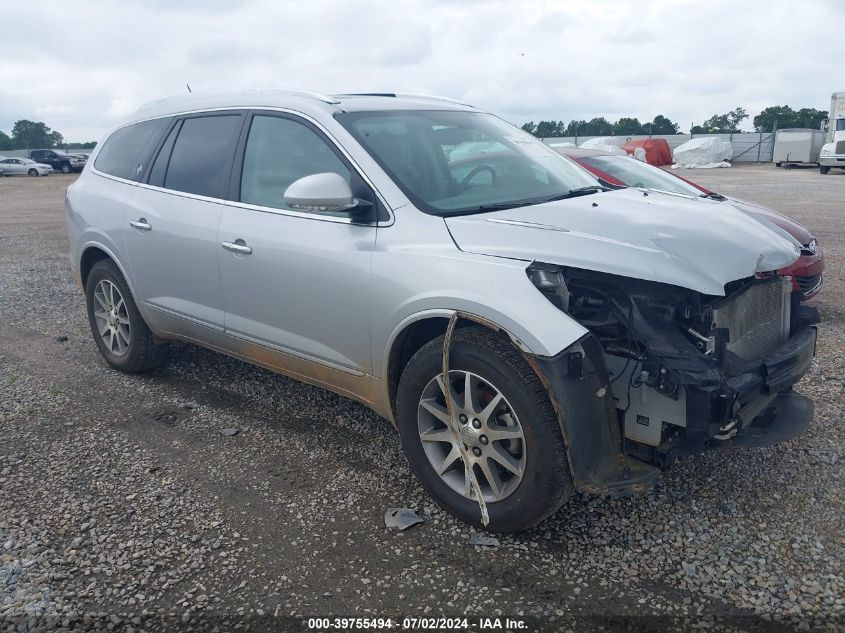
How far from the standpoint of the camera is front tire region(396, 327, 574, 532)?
9.36ft

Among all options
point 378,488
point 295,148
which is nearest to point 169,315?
point 295,148

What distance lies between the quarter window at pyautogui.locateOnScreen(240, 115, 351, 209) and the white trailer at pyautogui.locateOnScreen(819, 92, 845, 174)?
99.4 ft

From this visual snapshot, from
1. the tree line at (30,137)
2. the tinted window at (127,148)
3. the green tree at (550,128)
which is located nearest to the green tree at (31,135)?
the tree line at (30,137)

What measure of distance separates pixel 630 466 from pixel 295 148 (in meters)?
2.36

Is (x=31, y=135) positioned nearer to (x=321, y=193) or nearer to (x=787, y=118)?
(x=787, y=118)

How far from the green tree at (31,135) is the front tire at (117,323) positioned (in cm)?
7449

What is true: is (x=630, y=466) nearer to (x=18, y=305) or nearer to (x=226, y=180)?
(x=226, y=180)

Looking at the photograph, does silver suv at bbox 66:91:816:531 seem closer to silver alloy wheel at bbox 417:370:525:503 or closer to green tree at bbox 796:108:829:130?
silver alloy wheel at bbox 417:370:525:503

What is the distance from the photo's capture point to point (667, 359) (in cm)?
281

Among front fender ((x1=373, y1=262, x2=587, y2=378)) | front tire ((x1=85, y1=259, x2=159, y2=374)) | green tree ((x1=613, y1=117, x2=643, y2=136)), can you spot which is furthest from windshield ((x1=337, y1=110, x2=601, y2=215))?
green tree ((x1=613, y1=117, x2=643, y2=136))

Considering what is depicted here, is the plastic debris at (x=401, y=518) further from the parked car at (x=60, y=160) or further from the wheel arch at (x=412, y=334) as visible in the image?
the parked car at (x=60, y=160)

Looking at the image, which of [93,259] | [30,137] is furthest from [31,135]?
[93,259]

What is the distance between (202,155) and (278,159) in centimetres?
72

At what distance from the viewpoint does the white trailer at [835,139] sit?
93.6 feet
